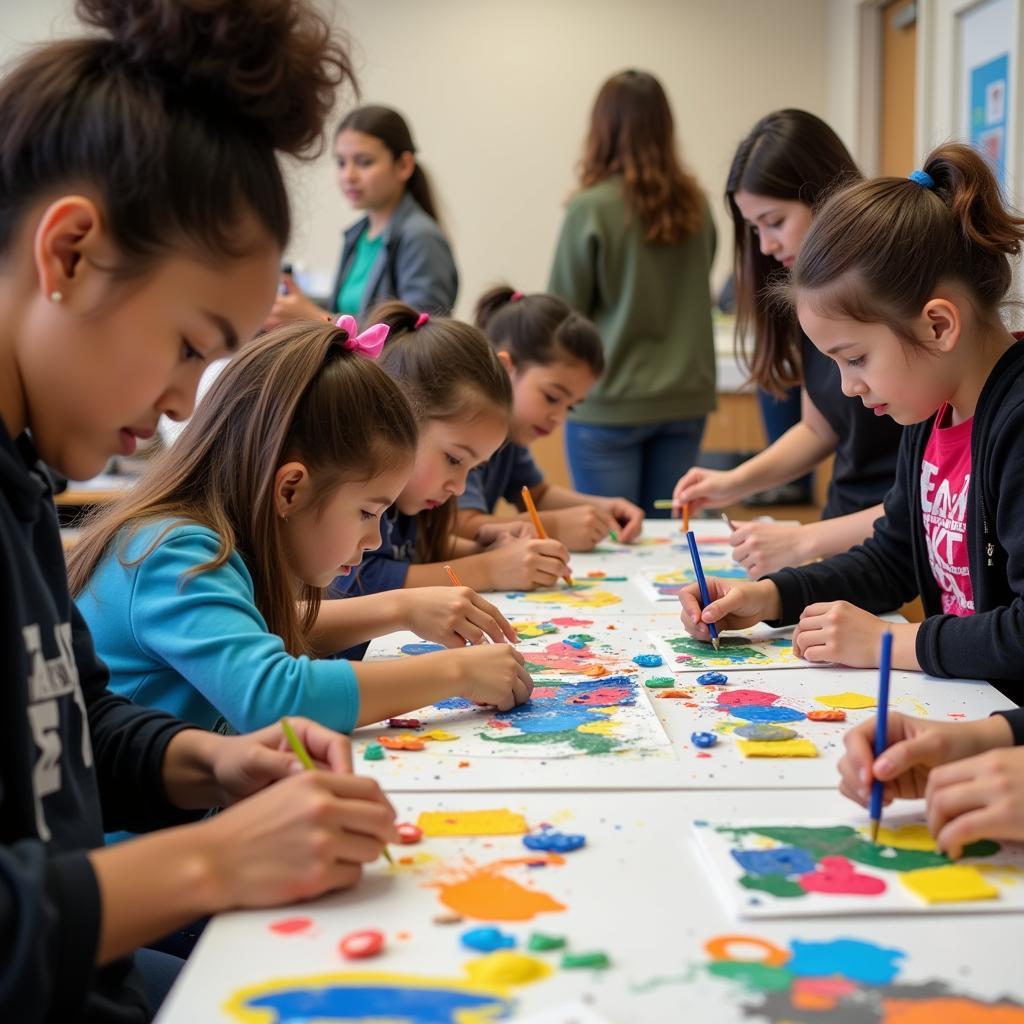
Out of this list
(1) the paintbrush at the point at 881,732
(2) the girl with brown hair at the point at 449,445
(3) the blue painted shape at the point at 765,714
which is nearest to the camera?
(1) the paintbrush at the point at 881,732

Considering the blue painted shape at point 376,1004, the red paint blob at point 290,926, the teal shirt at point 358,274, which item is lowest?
the red paint blob at point 290,926

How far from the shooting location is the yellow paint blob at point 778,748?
0.96 metres

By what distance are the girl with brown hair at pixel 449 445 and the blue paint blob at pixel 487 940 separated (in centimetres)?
107

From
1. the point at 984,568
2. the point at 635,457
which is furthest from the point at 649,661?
the point at 635,457

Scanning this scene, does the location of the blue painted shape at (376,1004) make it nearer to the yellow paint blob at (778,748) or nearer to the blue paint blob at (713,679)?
the yellow paint blob at (778,748)

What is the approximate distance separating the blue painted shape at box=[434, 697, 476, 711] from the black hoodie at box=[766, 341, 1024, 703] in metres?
0.47

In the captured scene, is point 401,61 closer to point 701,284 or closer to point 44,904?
point 701,284

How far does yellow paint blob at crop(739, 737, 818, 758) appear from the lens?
963 millimetres

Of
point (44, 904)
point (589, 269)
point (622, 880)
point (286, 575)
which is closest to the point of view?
point (44, 904)

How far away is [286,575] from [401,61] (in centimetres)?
446

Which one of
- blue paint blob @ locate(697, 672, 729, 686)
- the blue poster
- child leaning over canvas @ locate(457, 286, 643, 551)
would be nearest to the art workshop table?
blue paint blob @ locate(697, 672, 729, 686)

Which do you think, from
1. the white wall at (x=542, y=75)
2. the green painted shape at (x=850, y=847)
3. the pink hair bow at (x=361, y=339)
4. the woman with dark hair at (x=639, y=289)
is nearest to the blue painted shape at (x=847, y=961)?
the green painted shape at (x=850, y=847)

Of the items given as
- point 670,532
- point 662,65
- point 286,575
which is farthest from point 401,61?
point 286,575

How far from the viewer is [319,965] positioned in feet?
2.09
